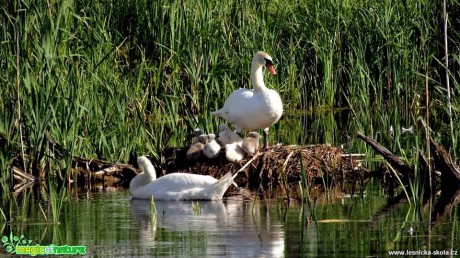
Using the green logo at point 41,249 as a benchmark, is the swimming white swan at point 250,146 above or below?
above

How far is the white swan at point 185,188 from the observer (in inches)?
410

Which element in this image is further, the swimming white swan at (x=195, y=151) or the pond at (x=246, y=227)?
the swimming white swan at (x=195, y=151)

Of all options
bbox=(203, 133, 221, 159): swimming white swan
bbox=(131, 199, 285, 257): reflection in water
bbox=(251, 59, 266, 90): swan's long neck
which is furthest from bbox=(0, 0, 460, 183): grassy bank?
bbox=(131, 199, 285, 257): reflection in water

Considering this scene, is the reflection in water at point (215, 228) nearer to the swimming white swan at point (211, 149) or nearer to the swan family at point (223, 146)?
the swan family at point (223, 146)

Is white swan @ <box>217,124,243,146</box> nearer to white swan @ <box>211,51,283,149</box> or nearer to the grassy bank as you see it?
white swan @ <box>211,51,283,149</box>

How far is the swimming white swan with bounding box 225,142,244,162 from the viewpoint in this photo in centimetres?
1166

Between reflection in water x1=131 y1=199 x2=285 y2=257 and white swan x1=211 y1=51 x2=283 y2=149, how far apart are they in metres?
1.99

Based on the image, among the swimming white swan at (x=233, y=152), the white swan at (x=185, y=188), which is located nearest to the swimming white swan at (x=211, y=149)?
the swimming white swan at (x=233, y=152)

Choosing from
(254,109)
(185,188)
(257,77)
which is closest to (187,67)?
(257,77)

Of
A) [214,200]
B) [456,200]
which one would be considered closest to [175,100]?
[214,200]

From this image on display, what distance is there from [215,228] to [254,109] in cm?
370

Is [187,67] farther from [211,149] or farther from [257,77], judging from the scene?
[211,149]

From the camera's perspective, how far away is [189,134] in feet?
46.2

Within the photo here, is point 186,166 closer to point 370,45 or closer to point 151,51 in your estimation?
point 151,51
